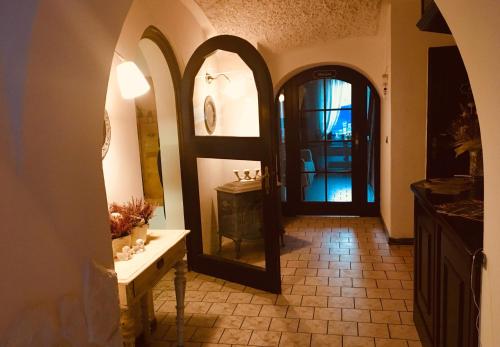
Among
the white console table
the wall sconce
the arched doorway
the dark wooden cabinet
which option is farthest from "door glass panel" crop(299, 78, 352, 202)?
the white console table

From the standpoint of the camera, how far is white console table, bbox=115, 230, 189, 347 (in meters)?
1.91

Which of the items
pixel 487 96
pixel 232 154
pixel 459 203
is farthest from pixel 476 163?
pixel 232 154

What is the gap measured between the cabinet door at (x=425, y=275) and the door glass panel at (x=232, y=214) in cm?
156

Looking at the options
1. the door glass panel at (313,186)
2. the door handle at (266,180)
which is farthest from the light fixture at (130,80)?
the door glass panel at (313,186)

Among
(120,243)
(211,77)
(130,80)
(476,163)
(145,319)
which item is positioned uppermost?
(211,77)

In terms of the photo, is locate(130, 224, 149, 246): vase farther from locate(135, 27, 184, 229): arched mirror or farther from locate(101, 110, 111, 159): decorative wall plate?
locate(135, 27, 184, 229): arched mirror

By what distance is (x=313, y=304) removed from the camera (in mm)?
3086

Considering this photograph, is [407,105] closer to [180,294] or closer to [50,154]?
[180,294]

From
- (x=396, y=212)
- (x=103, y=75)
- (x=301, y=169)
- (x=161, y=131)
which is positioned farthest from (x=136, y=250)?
(x=301, y=169)

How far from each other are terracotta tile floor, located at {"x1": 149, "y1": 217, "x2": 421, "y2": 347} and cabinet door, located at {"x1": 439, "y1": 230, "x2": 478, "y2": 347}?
0.81 m

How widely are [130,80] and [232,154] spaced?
123 centimetres

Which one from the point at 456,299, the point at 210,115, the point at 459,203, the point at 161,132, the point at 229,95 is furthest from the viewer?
the point at 229,95

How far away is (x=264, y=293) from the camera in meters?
3.33

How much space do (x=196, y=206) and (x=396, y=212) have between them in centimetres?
213
